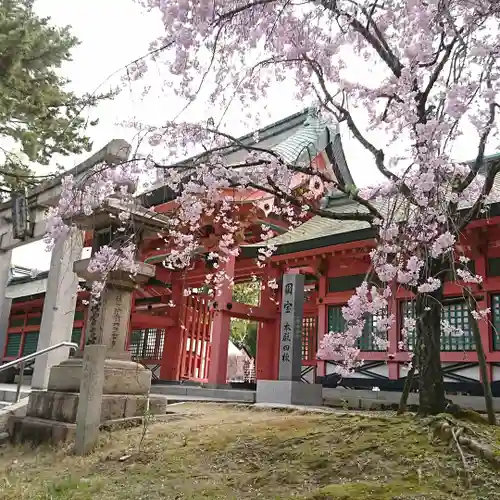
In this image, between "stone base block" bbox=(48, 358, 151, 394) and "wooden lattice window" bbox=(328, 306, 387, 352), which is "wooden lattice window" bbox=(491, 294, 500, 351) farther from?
"stone base block" bbox=(48, 358, 151, 394)

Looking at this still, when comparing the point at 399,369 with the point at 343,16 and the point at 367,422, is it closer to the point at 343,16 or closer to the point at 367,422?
the point at 367,422

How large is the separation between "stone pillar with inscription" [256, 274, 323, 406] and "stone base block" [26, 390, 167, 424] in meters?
2.77

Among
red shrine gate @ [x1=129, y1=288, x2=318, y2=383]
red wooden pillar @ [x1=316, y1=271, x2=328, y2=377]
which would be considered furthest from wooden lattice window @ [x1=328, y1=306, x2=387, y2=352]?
red shrine gate @ [x1=129, y1=288, x2=318, y2=383]

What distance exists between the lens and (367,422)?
5.16 m

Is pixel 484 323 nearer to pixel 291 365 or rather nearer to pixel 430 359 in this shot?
pixel 291 365

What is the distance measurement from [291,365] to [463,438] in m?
5.59

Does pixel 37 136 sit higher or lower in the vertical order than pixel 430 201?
higher

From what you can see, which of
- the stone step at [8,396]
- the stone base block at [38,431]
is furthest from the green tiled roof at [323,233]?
the stone step at [8,396]

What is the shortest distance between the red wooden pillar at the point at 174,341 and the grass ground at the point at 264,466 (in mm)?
9143

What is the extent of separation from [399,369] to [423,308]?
5.89 meters

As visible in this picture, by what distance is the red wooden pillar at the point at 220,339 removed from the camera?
1193cm

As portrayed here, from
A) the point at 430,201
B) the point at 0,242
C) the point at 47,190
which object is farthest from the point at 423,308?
the point at 0,242

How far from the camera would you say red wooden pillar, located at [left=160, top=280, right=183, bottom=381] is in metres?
15.5

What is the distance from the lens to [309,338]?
13836mm
